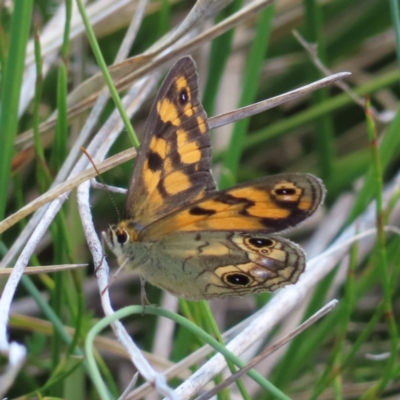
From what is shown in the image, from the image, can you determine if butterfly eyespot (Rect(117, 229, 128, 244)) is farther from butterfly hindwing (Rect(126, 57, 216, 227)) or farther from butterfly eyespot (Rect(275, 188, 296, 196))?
butterfly eyespot (Rect(275, 188, 296, 196))

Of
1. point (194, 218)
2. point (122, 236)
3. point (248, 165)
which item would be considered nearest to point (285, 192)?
point (194, 218)

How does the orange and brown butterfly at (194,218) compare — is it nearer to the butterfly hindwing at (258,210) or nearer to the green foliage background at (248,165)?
the butterfly hindwing at (258,210)

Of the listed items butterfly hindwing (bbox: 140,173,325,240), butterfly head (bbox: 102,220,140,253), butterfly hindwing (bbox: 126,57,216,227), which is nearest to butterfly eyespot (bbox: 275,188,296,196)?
butterfly hindwing (bbox: 140,173,325,240)

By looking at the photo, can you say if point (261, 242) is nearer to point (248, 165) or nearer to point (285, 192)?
point (285, 192)

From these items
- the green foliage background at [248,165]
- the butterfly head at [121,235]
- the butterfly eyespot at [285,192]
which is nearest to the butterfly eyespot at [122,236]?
the butterfly head at [121,235]

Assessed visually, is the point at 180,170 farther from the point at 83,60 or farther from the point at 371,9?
the point at 371,9

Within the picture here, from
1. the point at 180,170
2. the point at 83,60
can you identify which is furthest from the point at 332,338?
the point at 83,60

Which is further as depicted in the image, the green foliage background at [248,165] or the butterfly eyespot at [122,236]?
the green foliage background at [248,165]
